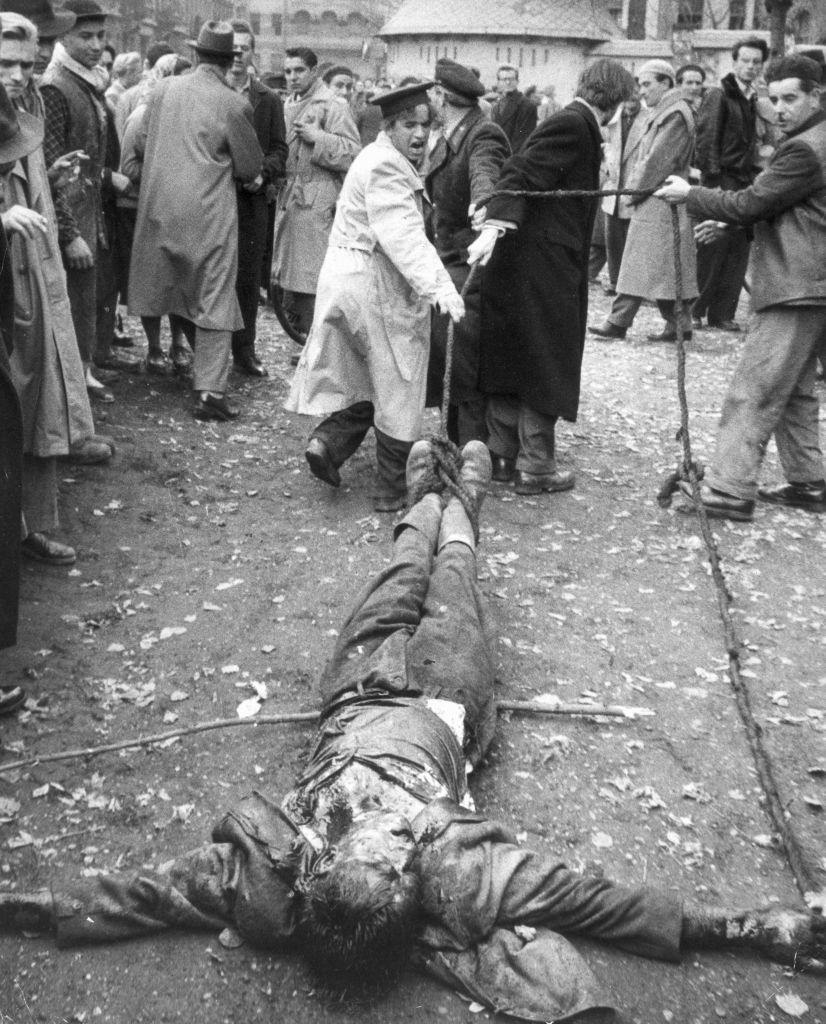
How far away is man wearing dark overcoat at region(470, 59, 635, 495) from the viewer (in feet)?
18.3

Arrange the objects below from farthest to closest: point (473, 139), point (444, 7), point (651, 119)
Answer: point (444, 7)
point (651, 119)
point (473, 139)

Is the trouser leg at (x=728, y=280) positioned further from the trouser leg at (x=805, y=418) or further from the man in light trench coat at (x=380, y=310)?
the man in light trench coat at (x=380, y=310)

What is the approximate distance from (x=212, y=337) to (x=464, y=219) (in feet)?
5.78

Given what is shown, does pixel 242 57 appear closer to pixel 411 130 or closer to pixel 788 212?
pixel 411 130

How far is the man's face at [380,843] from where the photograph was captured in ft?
8.84

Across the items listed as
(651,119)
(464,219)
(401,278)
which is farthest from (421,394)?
(651,119)

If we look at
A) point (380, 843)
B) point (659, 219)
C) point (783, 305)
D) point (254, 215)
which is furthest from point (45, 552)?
point (659, 219)

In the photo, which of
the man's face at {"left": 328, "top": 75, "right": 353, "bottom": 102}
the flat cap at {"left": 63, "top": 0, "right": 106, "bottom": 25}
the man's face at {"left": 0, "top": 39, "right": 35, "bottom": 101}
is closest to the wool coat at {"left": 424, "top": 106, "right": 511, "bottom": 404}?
the flat cap at {"left": 63, "top": 0, "right": 106, "bottom": 25}

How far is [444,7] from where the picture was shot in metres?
32.5

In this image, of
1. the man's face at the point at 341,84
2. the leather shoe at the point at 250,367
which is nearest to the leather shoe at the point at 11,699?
the leather shoe at the point at 250,367

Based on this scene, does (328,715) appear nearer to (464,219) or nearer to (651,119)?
(464,219)

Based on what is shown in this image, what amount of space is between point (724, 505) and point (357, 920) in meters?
3.80

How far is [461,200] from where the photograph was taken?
20.1 ft

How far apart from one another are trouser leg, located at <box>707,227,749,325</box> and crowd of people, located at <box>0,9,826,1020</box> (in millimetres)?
1014
